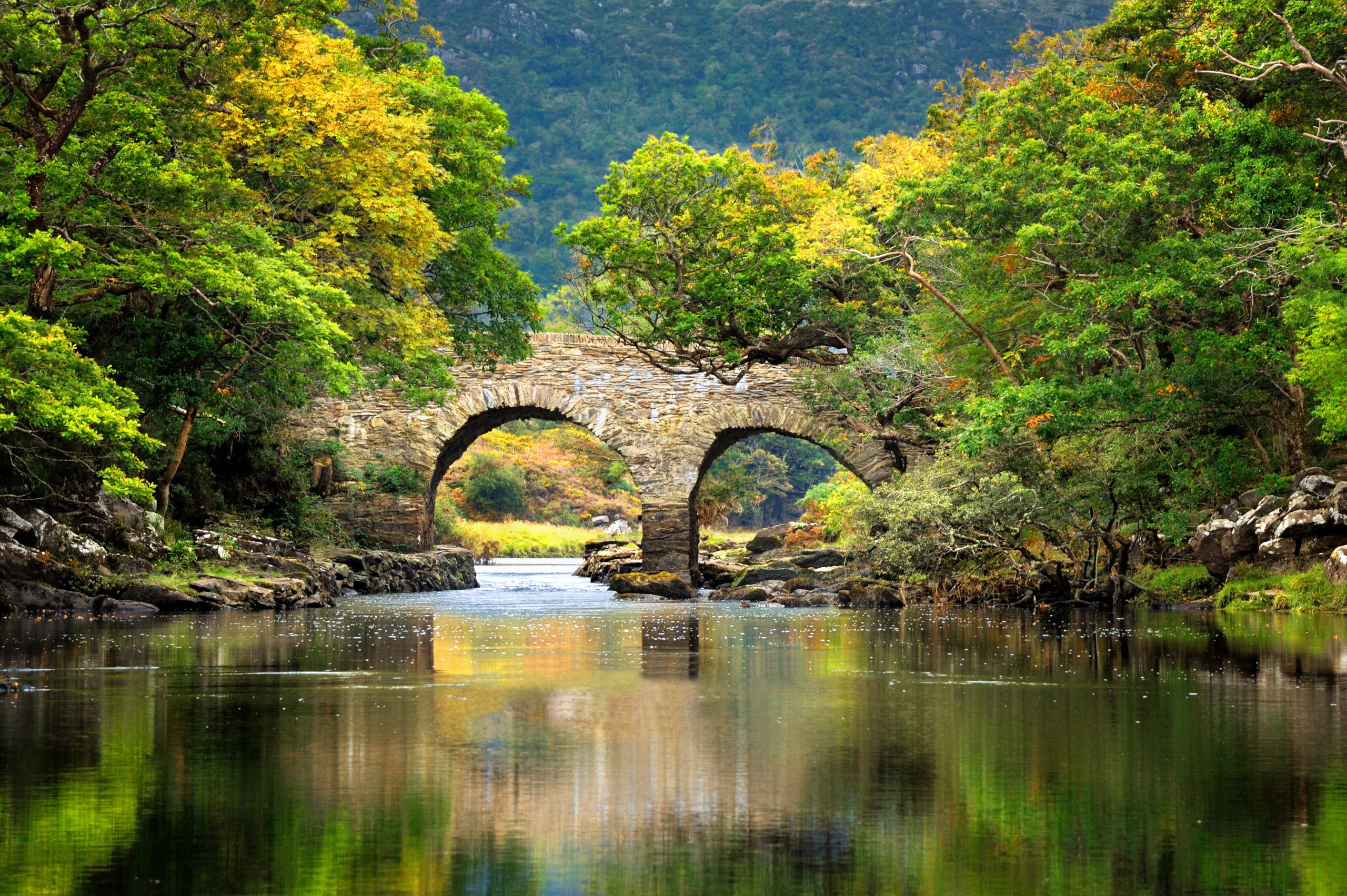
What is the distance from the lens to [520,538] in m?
57.7

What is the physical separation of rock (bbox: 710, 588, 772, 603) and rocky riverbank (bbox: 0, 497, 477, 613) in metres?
7.39

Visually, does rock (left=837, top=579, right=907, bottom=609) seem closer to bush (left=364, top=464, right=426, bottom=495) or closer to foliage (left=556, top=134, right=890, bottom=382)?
foliage (left=556, top=134, right=890, bottom=382)

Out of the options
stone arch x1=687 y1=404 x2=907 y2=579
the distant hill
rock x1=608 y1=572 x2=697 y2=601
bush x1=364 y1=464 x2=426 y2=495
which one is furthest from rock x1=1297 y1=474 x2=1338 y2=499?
the distant hill

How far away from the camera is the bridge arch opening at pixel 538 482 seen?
58188 millimetres

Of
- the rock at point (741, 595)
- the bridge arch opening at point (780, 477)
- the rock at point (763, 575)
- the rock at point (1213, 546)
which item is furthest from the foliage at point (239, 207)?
the bridge arch opening at point (780, 477)

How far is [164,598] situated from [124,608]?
881mm

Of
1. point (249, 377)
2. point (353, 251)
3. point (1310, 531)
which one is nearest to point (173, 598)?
point (249, 377)

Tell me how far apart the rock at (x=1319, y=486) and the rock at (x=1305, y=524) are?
1.27ft

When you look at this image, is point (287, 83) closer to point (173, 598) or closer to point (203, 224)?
point (203, 224)

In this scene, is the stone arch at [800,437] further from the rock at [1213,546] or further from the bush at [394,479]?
the rock at [1213,546]

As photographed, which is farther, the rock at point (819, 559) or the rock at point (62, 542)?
the rock at point (819, 559)

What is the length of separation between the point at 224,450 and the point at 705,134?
86.6 meters

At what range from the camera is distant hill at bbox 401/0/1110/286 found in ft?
349

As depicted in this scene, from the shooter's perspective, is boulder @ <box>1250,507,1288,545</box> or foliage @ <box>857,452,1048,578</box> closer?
boulder @ <box>1250,507,1288,545</box>
